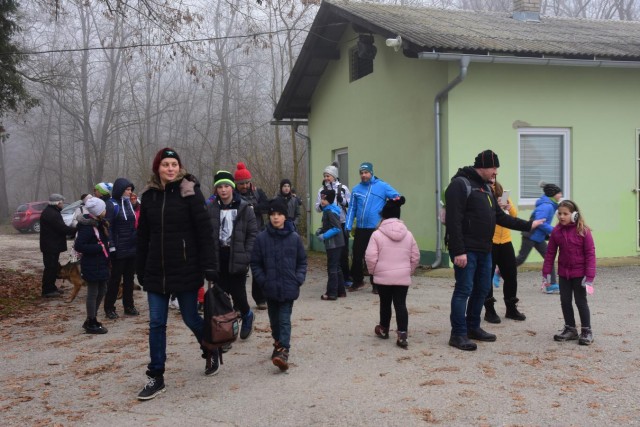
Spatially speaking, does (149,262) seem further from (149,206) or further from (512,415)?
(512,415)

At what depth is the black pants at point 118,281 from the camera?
→ 336 inches

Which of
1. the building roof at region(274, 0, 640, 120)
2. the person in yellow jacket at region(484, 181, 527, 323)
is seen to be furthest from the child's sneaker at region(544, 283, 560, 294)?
the building roof at region(274, 0, 640, 120)

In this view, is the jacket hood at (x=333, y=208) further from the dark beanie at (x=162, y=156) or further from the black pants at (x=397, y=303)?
the dark beanie at (x=162, y=156)

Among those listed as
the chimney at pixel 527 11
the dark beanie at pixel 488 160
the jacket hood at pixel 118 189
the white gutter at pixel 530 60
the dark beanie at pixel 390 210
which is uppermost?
the chimney at pixel 527 11

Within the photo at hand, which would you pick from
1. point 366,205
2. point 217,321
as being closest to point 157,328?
point 217,321

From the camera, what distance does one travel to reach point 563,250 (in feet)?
21.9

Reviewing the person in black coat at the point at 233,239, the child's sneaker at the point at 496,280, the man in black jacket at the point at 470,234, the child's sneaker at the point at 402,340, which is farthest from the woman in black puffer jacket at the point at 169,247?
the child's sneaker at the point at 496,280

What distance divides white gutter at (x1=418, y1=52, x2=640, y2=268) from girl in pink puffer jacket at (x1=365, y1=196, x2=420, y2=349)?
5.13 meters

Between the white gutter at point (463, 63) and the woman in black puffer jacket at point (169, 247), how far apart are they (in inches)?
264

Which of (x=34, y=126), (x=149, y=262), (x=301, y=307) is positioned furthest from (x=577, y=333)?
(x=34, y=126)

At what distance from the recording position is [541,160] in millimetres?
12500

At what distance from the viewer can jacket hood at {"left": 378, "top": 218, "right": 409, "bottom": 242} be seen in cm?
676

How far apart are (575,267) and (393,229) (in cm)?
187

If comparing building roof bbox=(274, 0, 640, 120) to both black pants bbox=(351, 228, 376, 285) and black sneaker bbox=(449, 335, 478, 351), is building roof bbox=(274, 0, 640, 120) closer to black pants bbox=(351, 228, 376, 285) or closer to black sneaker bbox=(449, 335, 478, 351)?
black pants bbox=(351, 228, 376, 285)
